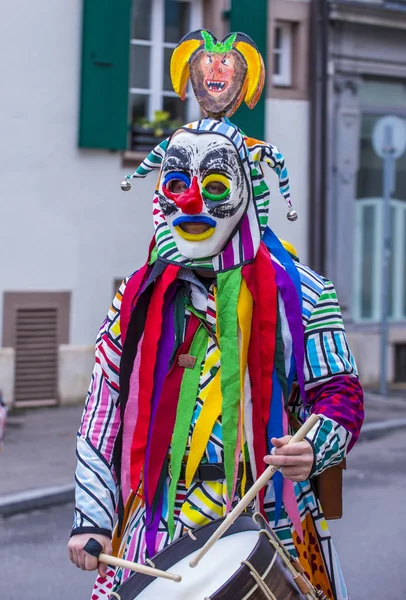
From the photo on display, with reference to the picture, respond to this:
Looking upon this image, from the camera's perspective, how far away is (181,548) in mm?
2480

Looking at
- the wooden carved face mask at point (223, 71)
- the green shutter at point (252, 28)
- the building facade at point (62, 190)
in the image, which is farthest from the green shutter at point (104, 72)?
the wooden carved face mask at point (223, 71)

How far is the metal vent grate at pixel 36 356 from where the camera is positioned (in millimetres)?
11086

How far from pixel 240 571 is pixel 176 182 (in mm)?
1031

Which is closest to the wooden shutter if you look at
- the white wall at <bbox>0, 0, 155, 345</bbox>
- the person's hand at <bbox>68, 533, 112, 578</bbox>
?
the white wall at <bbox>0, 0, 155, 345</bbox>

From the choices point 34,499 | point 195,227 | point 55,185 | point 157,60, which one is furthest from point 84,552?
point 157,60

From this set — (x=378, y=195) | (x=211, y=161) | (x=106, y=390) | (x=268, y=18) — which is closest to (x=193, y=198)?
(x=211, y=161)

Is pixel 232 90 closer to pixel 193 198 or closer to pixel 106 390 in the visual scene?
pixel 193 198

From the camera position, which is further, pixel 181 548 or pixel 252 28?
pixel 252 28

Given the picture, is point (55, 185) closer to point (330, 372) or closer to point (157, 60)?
point (157, 60)

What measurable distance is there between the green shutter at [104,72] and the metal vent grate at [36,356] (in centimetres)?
180

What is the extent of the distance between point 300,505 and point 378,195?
38.9 ft

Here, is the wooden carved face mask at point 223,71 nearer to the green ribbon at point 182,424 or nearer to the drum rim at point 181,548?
the green ribbon at point 182,424

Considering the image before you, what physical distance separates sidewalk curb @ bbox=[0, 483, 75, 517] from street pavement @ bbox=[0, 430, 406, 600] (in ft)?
0.23

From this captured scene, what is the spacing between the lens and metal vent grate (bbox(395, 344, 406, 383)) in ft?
46.6
